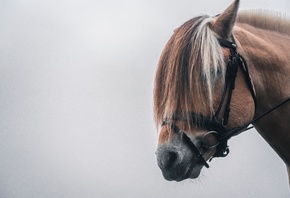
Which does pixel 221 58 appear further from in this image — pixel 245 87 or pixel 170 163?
pixel 170 163

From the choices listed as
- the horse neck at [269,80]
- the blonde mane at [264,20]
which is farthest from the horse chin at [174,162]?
the blonde mane at [264,20]

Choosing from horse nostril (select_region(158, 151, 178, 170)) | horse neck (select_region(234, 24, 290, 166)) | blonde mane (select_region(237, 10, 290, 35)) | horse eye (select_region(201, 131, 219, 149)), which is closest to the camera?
horse nostril (select_region(158, 151, 178, 170))

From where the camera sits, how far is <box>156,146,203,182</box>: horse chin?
1561mm

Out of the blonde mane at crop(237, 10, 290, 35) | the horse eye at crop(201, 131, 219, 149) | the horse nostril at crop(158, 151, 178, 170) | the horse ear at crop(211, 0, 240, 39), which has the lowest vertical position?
the horse eye at crop(201, 131, 219, 149)

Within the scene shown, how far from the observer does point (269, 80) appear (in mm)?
1920

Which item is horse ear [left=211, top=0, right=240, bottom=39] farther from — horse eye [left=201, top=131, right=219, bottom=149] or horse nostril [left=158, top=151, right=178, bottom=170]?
horse nostril [left=158, top=151, right=178, bottom=170]

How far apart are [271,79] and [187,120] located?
705 mm

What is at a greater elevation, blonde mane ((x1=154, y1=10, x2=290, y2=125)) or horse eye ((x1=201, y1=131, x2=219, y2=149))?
blonde mane ((x1=154, y1=10, x2=290, y2=125))

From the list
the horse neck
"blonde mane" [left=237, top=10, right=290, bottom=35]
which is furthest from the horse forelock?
"blonde mane" [left=237, top=10, right=290, bottom=35]

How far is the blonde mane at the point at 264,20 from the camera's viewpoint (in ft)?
7.13

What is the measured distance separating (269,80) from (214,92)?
47 centimetres

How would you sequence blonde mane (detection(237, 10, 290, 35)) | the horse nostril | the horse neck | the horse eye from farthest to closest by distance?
blonde mane (detection(237, 10, 290, 35))
the horse neck
the horse eye
the horse nostril

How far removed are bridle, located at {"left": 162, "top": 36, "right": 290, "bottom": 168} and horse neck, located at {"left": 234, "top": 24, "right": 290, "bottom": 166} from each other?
0.33ft

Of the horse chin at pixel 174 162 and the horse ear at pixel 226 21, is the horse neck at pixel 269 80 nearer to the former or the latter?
the horse ear at pixel 226 21
